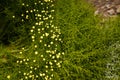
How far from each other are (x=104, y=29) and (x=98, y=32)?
4.3 inches

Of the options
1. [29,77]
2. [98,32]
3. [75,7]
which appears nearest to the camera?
[29,77]

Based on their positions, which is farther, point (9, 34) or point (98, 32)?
point (9, 34)

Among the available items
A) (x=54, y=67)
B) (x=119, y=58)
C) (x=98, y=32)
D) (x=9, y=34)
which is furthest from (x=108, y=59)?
(x=9, y=34)

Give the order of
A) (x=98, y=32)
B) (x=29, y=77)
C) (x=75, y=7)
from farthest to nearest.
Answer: (x=75, y=7) → (x=98, y=32) → (x=29, y=77)

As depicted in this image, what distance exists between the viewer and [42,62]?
4.30m

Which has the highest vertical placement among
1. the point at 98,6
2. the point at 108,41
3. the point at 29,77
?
the point at 98,6

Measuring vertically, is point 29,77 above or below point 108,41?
below

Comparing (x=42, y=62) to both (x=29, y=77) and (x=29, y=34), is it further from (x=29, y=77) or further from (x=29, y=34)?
(x=29, y=34)

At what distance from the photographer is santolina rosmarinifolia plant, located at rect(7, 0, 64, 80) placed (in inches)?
166

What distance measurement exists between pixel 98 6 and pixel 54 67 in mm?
1530

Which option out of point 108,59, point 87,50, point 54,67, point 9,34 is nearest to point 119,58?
point 108,59

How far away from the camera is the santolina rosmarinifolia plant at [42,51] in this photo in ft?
13.9

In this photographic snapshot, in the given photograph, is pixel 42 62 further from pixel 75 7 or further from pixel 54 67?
pixel 75 7

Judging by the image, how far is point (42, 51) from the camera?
4.39m
